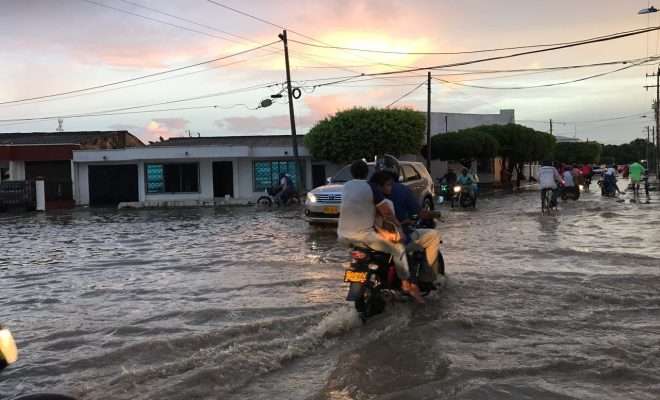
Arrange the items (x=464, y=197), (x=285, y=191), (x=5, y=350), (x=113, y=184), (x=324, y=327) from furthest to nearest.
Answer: (x=113, y=184), (x=285, y=191), (x=464, y=197), (x=324, y=327), (x=5, y=350)

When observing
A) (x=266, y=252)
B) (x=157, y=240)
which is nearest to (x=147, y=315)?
(x=266, y=252)

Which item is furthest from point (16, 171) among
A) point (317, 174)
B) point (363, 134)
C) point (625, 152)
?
point (625, 152)

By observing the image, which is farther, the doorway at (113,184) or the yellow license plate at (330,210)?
the doorway at (113,184)

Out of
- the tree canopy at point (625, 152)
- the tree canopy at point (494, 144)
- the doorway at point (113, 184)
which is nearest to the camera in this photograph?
the doorway at point (113, 184)

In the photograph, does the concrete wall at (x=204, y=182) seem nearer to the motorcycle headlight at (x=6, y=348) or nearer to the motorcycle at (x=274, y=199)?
the motorcycle at (x=274, y=199)

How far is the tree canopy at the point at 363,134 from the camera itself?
3572 cm

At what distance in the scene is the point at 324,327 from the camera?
647 centimetres

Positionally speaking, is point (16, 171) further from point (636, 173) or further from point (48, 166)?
point (636, 173)

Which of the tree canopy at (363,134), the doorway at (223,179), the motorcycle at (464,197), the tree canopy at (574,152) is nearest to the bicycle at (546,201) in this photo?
the motorcycle at (464,197)

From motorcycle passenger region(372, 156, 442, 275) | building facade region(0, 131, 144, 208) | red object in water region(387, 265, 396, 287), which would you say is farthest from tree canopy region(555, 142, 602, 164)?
red object in water region(387, 265, 396, 287)

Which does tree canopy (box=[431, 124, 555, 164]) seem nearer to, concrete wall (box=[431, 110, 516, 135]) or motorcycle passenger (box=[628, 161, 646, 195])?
concrete wall (box=[431, 110, 516, 135])

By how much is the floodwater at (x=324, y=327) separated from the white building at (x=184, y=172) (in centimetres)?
2441

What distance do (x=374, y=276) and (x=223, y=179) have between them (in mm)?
32691

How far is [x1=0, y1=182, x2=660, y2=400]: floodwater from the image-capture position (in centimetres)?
503
